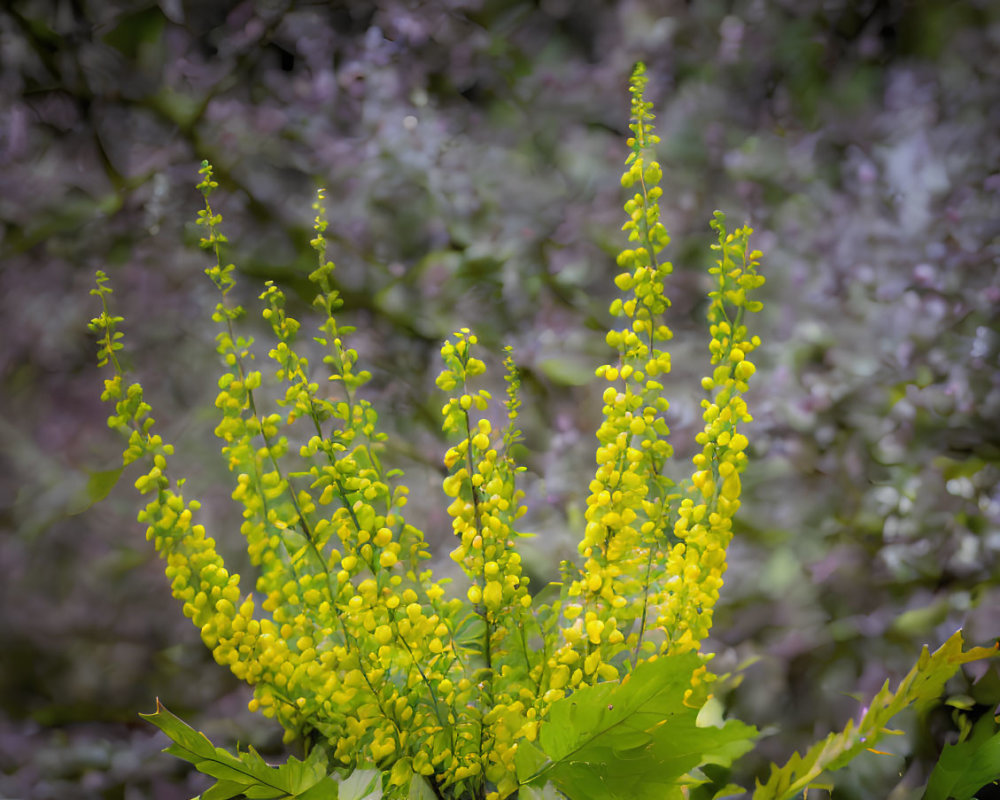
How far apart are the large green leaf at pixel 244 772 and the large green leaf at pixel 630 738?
108 mm

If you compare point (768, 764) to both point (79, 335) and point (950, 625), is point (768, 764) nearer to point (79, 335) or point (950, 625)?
point (950, 625)

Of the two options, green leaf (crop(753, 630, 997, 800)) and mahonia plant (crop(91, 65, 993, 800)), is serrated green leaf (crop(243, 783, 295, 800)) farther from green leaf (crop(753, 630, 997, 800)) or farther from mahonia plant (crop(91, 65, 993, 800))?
green leaf (crop(753, 630, 997, 800))

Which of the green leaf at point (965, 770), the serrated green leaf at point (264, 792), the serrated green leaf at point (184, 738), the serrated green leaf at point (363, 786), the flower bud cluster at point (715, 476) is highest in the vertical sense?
the flower bud cluster at point (715, 476)

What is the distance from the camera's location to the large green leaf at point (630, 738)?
0.35 meters

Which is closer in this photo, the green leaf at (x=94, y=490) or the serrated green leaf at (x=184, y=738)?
the serrated green leaf at (x=184, y=738)

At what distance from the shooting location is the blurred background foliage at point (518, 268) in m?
0.63

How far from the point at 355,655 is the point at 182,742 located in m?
0.09

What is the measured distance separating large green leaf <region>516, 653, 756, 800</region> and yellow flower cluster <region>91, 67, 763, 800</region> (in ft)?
0.12

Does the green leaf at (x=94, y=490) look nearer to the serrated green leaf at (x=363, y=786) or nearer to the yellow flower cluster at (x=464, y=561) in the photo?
the yellow flower cluster at (x=464, y=561)

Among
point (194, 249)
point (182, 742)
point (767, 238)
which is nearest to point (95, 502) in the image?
point (194, 249)

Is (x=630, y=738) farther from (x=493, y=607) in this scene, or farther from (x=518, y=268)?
(x=518, y=268)

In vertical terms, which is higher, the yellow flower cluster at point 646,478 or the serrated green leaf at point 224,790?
the yellow flower cluster at point 646,478

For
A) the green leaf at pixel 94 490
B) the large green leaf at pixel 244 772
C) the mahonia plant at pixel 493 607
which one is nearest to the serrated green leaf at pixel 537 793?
the mahonia plant at pixel 493 607

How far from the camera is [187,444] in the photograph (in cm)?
69
